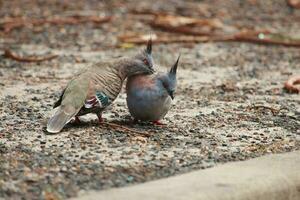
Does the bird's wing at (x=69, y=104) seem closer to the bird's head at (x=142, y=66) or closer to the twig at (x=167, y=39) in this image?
the bird's head at (x=142, y=66)

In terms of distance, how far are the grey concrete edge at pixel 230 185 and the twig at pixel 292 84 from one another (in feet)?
7.81

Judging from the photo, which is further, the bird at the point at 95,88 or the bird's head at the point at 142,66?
the bird's head at the point at 142,66

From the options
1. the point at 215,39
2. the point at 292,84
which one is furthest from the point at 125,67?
the point at 215,39

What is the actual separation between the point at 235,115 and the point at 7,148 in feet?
6.48

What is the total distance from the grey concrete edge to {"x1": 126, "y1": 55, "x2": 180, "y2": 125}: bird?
34.2 inches

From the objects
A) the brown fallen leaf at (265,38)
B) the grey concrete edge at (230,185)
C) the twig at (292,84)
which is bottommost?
the brown fallen leaf at (265,38)

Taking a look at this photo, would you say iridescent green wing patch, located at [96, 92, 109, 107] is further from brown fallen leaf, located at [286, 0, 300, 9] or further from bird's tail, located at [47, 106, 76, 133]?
brown fallen leaf, located at [286, 0, 300, 9]

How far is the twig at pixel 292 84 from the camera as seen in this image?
718 cm

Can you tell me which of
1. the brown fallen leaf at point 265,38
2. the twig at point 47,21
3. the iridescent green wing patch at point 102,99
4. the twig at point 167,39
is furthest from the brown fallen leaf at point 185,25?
the iridescent green wing patch at point 102,99

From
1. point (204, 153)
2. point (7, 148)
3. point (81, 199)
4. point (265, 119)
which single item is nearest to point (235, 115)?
point (265, 119)

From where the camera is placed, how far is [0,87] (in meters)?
7.02

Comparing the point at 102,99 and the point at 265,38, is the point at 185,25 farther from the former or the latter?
the point at 102,99

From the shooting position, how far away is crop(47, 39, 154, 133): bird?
518 centimetres

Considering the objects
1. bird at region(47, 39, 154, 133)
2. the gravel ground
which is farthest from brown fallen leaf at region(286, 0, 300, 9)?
bird at region(47, 39, 154, 133)
